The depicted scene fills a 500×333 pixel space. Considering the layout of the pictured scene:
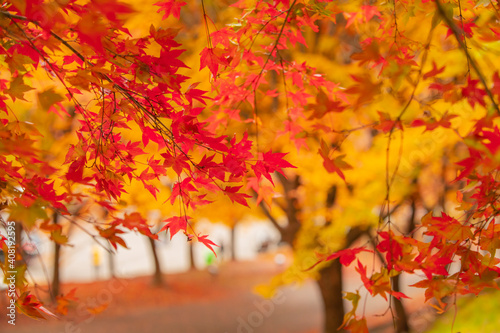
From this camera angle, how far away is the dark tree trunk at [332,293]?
18.3ft

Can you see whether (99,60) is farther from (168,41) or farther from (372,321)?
(372,321)

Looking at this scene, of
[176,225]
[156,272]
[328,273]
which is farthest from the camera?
[156,272]

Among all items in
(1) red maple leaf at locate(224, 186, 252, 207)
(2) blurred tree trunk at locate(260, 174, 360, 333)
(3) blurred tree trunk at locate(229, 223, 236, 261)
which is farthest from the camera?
(3) blurred tree trunk at locate(229, 223, 236, 261)

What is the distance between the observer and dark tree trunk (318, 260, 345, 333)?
5.57 metres

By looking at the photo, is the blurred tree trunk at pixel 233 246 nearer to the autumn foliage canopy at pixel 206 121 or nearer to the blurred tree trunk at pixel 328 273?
the blurred tree trunk at pixel 328 273

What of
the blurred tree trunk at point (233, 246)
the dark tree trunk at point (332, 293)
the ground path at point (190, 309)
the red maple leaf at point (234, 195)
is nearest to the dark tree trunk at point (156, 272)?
the ground path at point (190, 309)

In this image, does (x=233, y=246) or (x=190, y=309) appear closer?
(x=190, y=309)

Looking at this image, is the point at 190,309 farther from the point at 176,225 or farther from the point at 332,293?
the point at 176,225

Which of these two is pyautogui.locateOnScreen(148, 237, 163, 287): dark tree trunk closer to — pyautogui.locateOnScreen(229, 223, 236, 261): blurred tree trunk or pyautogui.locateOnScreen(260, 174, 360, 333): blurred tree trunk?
pyautogui.locateOnScreen(229, 223, 236, 261): blurred tree trunk

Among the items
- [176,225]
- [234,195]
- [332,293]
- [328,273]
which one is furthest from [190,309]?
[234,195]

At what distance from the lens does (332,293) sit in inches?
221

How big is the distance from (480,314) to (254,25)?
4.45 m

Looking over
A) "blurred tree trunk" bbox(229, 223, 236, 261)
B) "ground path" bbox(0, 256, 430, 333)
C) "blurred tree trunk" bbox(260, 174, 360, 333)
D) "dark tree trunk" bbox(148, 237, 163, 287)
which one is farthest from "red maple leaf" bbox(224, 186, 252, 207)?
"blurred tree trunk" bbox(229, 223, 236, 261)

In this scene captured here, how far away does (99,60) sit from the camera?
4.27 feet
